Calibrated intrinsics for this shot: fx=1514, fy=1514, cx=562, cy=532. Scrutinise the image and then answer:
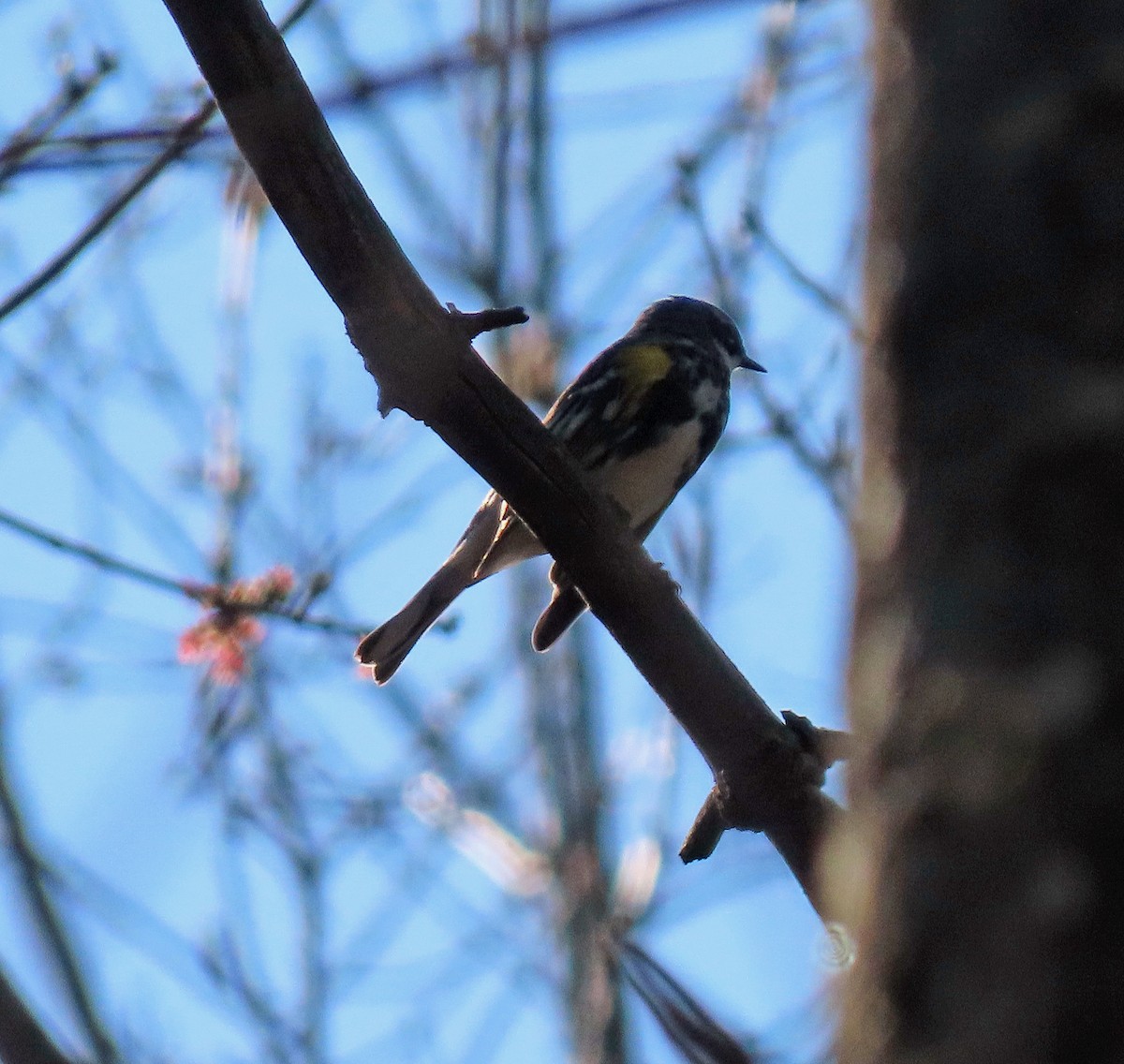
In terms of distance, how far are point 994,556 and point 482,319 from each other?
1596 mm

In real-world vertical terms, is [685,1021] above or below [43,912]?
below

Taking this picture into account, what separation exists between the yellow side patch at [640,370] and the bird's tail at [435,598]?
529mm

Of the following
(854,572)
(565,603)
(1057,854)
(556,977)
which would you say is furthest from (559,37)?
(556,977)

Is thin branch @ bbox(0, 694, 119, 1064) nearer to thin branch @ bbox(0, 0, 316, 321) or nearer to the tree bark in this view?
thin branch @ bbox(0, 0, 316, 321)

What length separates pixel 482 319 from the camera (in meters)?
2.40

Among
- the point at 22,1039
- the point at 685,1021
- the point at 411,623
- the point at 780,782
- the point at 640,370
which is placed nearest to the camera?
the point at 685,1021

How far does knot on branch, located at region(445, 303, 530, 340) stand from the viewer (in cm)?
237

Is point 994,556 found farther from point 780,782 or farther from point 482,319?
point 780,782

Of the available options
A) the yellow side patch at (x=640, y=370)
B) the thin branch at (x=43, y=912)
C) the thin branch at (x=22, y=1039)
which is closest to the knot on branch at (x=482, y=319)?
the thin branch at (x=22, y=1039)

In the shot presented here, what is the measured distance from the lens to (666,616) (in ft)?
8.31

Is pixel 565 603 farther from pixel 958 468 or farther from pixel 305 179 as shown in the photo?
pixel 958 468

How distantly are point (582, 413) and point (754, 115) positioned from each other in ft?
6.13

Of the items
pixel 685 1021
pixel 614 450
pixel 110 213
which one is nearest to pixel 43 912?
pixel 110 213

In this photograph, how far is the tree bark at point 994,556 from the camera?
843 millimetres
